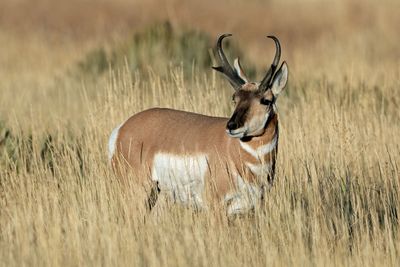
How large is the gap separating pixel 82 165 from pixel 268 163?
215cm

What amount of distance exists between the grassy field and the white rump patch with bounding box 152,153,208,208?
135 millimetres

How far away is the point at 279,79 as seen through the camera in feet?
21.0

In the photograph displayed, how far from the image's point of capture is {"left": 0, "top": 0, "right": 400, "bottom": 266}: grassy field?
5.71m

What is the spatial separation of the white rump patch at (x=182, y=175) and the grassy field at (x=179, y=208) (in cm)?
14

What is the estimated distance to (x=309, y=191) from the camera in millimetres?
6617

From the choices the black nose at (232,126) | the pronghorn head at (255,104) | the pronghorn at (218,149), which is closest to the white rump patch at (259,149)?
the pronghorn at (218,149)

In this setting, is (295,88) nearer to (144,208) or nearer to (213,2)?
(144,208)

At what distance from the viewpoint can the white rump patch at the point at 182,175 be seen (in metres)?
6.45

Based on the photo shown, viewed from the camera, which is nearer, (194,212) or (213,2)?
(194,212)

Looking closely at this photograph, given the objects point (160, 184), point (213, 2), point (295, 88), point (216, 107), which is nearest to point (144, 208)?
point (160, 184)

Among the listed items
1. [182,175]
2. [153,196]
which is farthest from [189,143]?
[153,196]

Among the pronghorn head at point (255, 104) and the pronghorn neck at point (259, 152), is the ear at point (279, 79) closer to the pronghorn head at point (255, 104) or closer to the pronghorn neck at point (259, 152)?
the pronghorn head at point (255, 104)

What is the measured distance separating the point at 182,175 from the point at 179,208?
0.24 meters

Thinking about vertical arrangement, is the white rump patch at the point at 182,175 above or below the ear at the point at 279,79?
below
